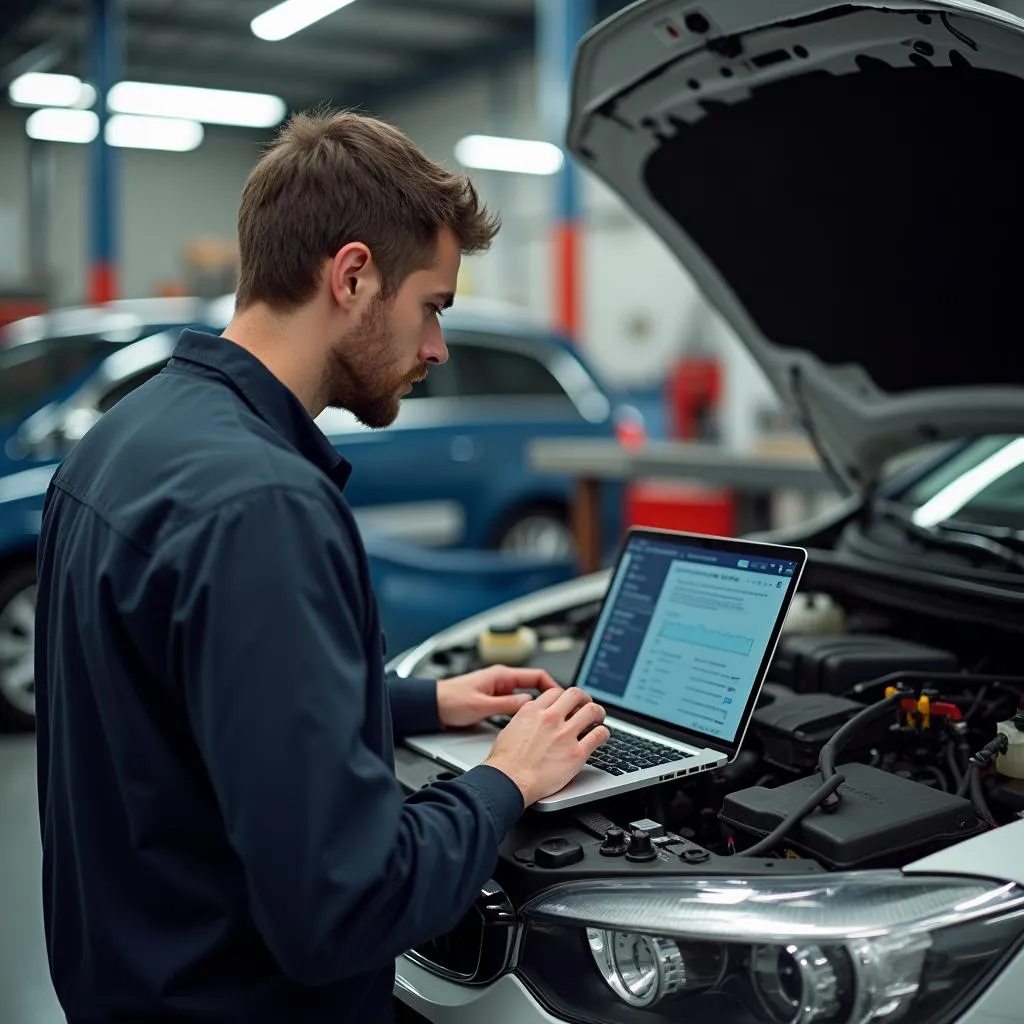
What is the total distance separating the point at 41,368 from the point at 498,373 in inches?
93.8

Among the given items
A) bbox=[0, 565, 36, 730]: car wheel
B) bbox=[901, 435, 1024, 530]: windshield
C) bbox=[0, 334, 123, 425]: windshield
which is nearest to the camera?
bbox=[901, 435, 1024, 530]: windshield

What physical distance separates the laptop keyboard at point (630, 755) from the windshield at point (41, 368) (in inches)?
146

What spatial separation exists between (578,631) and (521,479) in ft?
12.8

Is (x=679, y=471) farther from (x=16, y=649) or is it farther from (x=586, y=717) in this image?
(x=586, y=717)

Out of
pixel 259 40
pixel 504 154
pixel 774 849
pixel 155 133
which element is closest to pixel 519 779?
pixel 774 849

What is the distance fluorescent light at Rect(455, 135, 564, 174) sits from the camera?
16.3m

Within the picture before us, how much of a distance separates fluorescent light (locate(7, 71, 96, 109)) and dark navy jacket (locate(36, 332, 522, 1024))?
16.3 m

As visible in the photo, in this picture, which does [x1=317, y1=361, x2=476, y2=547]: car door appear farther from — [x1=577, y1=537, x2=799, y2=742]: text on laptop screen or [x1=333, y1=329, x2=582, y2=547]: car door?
[x1=577, y1=537, x2=799, y2=742]: text on laptop screen

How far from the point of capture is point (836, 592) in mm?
2398

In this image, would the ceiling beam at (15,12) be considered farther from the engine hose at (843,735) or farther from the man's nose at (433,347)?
the engine hose at (843,735)

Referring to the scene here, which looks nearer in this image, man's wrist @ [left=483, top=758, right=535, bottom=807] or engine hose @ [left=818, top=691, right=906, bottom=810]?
man's wrist @ [left=483, top=758, right=535, bottom=807]

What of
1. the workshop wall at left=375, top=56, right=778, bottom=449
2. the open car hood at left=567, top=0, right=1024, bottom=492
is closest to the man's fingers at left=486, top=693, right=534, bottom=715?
the open car hood at left=567, top=0, right=1024, bottom=492

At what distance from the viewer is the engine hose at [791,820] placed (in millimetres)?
1405

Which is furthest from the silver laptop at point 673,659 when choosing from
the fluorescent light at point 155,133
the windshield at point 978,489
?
the fluorescent light at point 155,133
